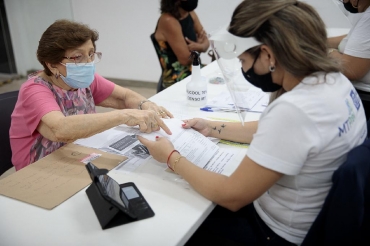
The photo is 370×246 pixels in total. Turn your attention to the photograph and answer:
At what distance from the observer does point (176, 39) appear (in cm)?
245

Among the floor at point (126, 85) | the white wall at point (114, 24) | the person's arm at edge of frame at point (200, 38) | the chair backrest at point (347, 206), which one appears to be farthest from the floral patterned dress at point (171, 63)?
the chair backrest at point (347, 206)

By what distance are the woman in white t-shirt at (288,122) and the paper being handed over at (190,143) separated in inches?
6.1

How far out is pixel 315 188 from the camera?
947 mm

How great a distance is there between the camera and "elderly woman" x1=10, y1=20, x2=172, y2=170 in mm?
1314

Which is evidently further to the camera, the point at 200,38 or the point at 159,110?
the point at 200,38

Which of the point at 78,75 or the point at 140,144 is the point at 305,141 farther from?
the point at 78,75

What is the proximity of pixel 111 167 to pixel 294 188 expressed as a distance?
601 millimetres

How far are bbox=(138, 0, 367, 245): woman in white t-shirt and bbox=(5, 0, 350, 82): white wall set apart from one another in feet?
9.20

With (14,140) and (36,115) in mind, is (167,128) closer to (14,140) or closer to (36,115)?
(36,115)

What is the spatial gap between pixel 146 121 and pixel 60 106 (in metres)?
0.41

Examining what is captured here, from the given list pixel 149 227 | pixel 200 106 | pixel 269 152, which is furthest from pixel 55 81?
pixel 269 152

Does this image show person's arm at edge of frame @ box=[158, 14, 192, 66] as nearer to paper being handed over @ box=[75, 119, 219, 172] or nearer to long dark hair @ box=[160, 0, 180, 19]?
long dark hair @ box=[160, 0, 180, 19]

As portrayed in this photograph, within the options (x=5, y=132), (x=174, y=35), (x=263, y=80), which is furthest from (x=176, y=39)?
(x=263, y=80)

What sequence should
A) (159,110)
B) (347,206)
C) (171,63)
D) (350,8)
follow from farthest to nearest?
(171,63) → (350,8) → (159,110) → (347,206)
